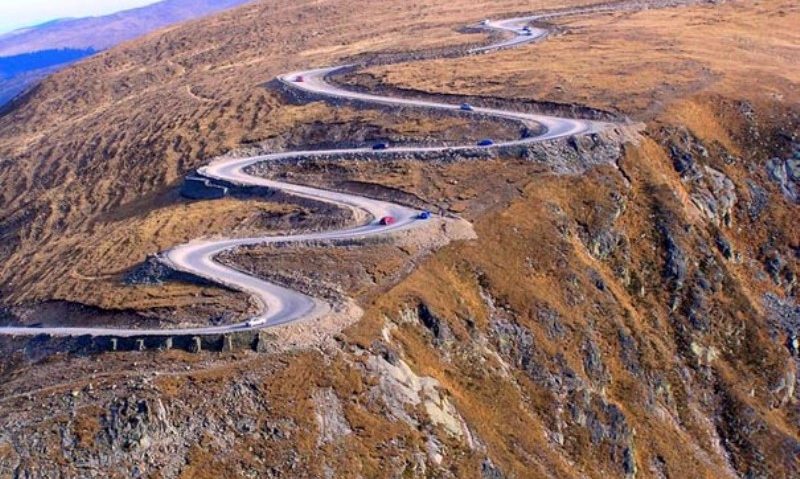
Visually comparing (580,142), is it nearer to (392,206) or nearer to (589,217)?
(589,217)

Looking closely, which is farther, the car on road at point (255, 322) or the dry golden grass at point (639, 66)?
the dry golden grass at point (639, 66)

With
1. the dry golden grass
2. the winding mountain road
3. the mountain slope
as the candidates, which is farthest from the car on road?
the dry golden grass

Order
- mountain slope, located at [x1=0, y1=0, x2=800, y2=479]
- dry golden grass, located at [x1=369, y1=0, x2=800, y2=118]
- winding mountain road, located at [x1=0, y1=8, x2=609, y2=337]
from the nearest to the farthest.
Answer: mountain slope, located at [x1=0, y1=0, x2=800, y2=479]
winding mountain road, located at [x1=0, y1=8, x2=609, y2=337]
dry golden grass, located at [x1=369, y1=0, x2=800, y2=118]

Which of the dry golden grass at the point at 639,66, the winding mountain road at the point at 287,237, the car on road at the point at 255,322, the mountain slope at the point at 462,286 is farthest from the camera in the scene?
the dry golden grass at the point at 639,66

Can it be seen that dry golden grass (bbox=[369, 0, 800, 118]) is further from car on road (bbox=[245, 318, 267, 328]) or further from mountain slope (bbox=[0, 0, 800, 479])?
car on road (bbox=[245, 318, 267, 328])

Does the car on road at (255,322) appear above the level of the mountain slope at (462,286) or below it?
above

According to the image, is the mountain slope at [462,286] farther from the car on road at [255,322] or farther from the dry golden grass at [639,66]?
the car on road at [255,322]

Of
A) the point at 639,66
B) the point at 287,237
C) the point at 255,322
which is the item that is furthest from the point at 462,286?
the point at 639,66

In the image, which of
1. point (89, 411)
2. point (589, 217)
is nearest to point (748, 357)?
point (589, 217)

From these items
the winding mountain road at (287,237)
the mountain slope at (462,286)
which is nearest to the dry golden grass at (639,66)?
the mountain slope at (462,286)
